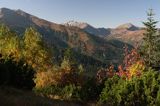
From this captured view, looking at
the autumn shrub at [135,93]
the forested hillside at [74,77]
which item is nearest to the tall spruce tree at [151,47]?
the forested hillside at [74,77]

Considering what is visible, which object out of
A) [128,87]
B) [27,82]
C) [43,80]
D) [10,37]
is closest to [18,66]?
[27,82]

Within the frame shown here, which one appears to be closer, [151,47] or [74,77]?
[74,77]

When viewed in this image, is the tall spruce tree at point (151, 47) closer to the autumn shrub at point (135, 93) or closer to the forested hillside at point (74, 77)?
the forested hillside at point (74, 77)

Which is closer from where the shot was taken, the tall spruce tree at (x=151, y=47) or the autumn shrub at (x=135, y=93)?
the autumn shrub at (x=135, y=93)

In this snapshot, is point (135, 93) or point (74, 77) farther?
point (74, 77)

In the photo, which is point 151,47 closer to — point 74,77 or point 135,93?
point 74,77

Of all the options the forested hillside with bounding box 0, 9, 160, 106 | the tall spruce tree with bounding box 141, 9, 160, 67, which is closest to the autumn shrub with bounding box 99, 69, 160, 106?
the forested hillside with bounding box 0, 9, 160, 106

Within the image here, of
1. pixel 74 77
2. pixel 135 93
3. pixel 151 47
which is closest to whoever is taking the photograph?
pixel 135 93

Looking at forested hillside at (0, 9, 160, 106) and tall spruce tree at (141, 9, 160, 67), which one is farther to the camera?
tall spruce tree at (141, 9, 160, 67)

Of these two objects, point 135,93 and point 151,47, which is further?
point 151,47

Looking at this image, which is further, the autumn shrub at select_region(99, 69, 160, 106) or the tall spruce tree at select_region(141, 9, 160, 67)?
the tall spruce tree at select_region(141, 9, 160, 67)

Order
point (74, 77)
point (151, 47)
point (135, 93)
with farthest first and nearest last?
point (151, 47) → point (74, 77) → point (135, 93)

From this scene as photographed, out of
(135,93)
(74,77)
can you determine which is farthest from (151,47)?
(135,93)

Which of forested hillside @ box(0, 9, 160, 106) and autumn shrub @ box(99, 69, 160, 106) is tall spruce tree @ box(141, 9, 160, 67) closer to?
forested hillside @ box(0, 9, 160, 106)
